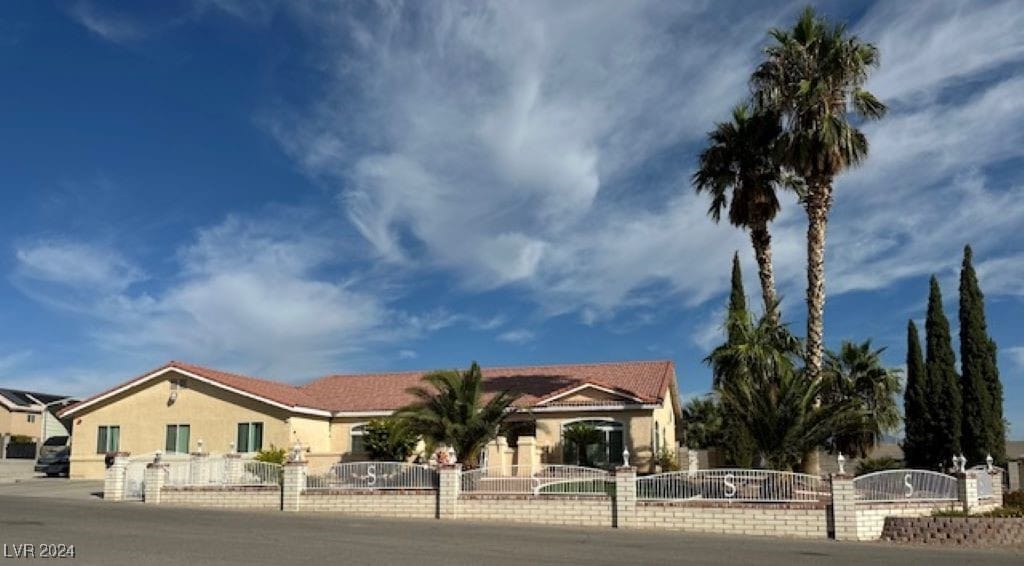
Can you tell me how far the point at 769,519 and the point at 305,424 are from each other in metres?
21.0

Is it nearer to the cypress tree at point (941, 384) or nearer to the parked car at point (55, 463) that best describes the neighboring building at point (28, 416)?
the parked car at point (55, 463)

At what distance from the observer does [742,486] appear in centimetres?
1983

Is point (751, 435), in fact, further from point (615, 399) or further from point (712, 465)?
point (712, 465)

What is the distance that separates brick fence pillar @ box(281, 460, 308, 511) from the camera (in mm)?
24250

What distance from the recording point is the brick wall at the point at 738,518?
19.2m

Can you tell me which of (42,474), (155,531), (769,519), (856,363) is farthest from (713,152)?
(42,474)

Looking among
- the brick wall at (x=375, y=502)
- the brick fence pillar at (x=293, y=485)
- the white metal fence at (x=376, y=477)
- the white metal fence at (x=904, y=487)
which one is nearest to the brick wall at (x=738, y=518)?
the white metal fence at (x=904, y=487)

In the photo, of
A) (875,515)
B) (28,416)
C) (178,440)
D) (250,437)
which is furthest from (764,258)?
(28,416)

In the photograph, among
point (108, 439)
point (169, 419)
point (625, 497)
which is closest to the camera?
point (625, 497)

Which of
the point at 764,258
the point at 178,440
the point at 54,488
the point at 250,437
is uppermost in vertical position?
the point at 764,258

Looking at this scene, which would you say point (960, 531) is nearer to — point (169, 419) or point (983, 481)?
point (983, 481)

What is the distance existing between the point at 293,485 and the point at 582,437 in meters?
11.6

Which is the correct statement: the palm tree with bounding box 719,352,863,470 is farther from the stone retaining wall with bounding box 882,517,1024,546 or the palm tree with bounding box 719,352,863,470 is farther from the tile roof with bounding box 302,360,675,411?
the tile roof with bounding box 302,360,675,411

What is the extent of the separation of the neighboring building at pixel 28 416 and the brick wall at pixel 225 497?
123 ft
